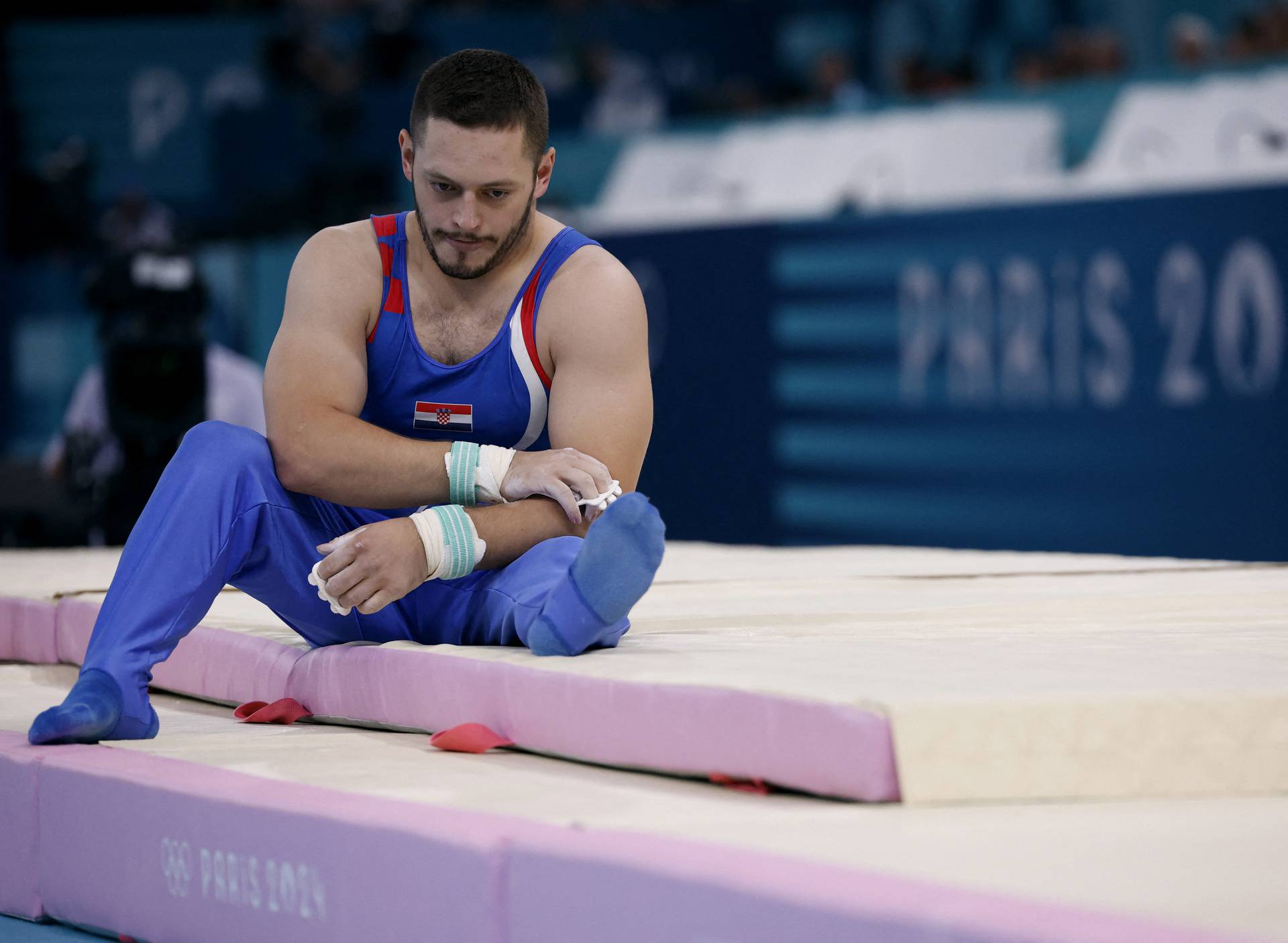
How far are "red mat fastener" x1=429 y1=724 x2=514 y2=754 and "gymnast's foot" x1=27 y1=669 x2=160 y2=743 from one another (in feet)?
1.39

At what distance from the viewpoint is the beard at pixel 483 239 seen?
8.50 ft

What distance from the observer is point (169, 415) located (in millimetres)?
6043

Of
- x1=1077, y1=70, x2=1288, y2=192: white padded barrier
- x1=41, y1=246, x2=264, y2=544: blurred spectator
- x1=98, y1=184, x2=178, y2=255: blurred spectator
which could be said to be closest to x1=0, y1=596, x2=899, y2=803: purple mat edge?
x1=41, y1=246, x2=264, y2=544: blurred spectator

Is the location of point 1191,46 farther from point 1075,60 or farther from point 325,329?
point 325,329

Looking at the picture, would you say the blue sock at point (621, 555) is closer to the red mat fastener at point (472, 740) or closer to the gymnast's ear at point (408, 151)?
the red mat fastener at point (472, 740)

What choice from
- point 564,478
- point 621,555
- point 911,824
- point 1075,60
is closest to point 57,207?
point 1075,60

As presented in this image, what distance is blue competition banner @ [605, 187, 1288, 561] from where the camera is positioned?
18.0 feet

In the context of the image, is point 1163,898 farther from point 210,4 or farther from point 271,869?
point 210,4

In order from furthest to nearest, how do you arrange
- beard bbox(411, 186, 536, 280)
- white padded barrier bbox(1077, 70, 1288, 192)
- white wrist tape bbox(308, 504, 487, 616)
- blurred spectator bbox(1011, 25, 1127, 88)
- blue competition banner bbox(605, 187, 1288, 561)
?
1. blurred spectator bbox(1011, 25, 1127, 88)
2. white padded barrier bbox(1077, 70, 1288, 192)
3. blue competition banner bbox(605, 187, 1288, 561)
4. beard bbox(411, 186, 536, 280)
5. white wrist tape bbox(308, 504, 487, 616)

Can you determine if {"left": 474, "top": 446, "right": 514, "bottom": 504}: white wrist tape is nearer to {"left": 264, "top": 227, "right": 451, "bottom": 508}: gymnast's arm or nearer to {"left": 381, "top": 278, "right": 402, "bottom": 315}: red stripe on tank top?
{"left": 264, "top": 227, "right": 451, "bottom": 508}: gymnast's arm

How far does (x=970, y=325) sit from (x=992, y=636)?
381 cm

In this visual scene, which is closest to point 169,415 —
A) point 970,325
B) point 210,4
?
point 970,325

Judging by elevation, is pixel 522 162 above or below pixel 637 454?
above

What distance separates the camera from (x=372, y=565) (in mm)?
2307
